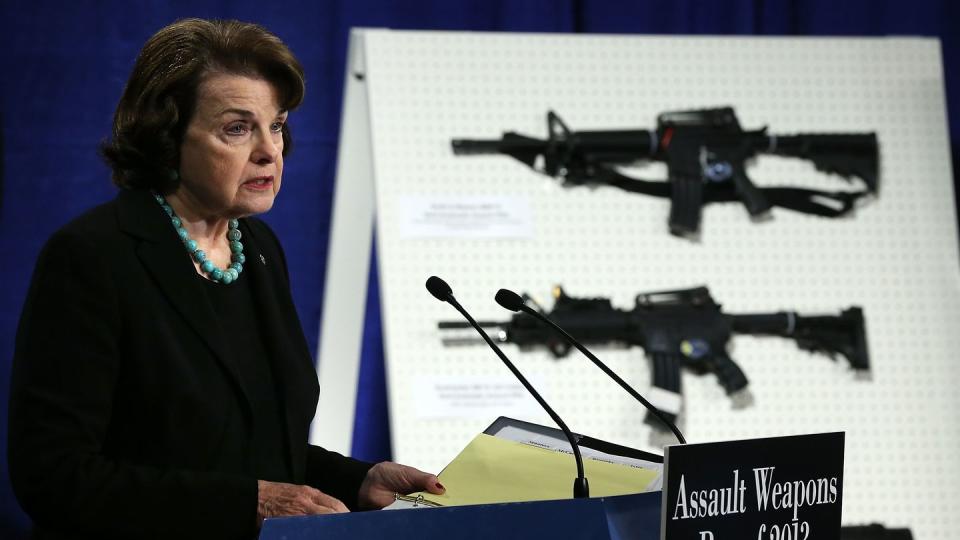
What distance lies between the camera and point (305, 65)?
3.76 meters

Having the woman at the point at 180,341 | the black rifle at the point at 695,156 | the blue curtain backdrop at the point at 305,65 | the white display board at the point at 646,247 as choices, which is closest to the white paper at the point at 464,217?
the white display board at the point at 646,247

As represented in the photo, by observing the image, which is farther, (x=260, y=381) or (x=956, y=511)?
(x=956, y=511)

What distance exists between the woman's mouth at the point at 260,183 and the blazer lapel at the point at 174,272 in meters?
0.13

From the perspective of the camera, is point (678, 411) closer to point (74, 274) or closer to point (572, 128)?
point (572, 128)

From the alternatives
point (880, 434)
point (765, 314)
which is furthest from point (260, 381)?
point (880, 434)

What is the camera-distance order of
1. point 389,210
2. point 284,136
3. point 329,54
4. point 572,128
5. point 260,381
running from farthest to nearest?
point 329,54, point 572,128, point 389,210, point 284,136, point 260,381

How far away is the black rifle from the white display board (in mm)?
37

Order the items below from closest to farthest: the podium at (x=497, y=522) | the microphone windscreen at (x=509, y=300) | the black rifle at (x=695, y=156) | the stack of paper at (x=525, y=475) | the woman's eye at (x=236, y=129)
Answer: the podium at (x=497, y=522), the stack of paper at (x=525, y=475), the microphone windscreen at (x=509, y=300), the woman's eye at (x=236, y=129), the black rifle at (x=695, y=156)

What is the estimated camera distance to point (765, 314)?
3.25 metres

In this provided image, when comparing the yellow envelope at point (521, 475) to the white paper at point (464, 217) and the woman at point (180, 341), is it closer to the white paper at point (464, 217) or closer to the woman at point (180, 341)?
the woman at point (180, 341)

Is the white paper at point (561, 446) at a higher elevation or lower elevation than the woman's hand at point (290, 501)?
higher

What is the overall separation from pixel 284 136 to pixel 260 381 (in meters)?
0.40

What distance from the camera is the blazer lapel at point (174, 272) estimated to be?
156 cm

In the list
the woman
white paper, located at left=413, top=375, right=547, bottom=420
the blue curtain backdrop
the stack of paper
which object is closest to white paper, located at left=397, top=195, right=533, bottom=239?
white paper, located at left=413, top=375, right=547, bottom=420
